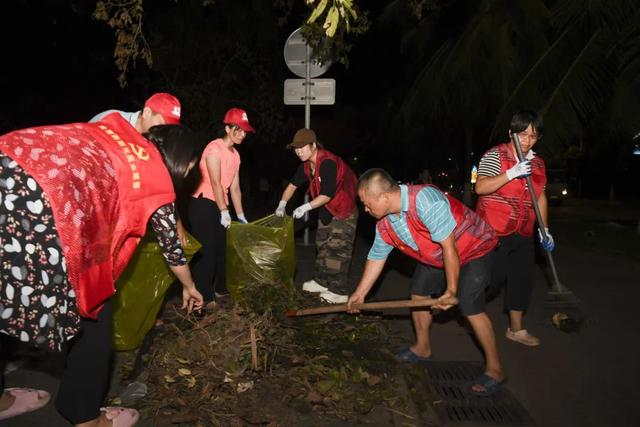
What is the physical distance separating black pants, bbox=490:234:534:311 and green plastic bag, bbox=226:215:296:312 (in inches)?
70.6

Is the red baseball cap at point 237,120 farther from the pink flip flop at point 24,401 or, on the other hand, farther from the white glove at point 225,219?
the pink flip flop at point 24,401

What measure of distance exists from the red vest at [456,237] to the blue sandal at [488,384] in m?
0.77

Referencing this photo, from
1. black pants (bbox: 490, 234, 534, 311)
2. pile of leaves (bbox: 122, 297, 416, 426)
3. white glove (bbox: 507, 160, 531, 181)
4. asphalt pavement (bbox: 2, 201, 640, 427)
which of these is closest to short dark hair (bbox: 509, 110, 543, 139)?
white glove (bbox: 507, 160, 531, 181)

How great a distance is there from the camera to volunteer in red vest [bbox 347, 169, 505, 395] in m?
3.12

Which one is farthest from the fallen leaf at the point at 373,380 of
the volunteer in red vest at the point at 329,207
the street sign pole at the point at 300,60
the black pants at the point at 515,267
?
the street sign pole at the point at 300,60

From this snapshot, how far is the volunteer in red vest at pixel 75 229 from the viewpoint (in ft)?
6.97

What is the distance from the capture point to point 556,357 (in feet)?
13.5

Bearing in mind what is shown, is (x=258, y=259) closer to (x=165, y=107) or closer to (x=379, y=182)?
(x=165, y=107)

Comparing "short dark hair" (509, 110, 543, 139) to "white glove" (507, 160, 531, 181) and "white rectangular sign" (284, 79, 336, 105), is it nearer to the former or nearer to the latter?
"white glove" (507, 160, 531, 181)

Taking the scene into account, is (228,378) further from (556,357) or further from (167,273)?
(556,357)

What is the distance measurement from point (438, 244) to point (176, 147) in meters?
1.66

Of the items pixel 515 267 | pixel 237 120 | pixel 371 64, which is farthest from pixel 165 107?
Answer: pixel 371 64

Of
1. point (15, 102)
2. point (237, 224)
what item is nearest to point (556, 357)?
point (237, 224)

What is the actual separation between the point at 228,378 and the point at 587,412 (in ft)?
7.10
